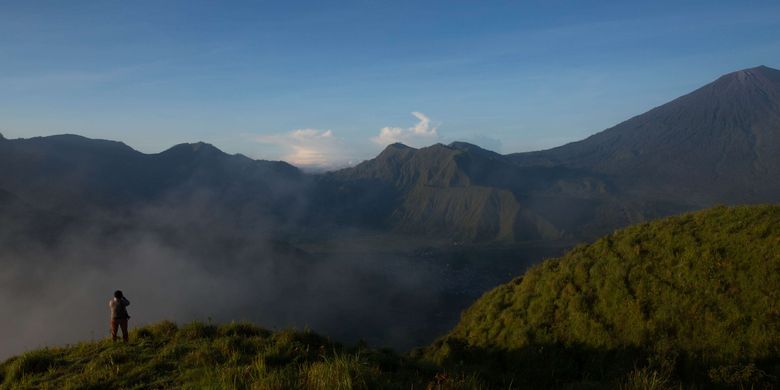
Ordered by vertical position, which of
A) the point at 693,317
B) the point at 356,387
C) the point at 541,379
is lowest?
the point at 541,379

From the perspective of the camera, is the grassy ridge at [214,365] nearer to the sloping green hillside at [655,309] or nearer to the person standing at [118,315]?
the person standing at [118,315]

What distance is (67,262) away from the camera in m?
106

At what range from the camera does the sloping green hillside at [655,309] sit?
42.3ft

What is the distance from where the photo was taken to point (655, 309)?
15203mm

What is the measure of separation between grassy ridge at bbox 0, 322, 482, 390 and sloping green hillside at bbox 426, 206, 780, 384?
23.1 feet

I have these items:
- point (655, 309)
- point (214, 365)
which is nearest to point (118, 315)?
point (214, 365)

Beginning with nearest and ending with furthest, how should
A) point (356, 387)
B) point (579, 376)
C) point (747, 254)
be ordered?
point (356, 387) < point (579, 376) < point (747, 254)

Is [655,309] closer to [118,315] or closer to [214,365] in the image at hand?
[214,365]

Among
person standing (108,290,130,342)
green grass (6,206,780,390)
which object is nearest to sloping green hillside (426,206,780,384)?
green grass (6,206,780,390)

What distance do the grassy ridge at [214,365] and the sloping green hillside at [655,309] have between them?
23.1ft

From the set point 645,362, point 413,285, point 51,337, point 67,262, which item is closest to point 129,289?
point 67,262

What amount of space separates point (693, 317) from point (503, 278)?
14786 centimetres

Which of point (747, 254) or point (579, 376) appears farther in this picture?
point (747, 254)

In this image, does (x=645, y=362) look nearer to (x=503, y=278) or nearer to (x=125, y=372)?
(x=125, y=372)
